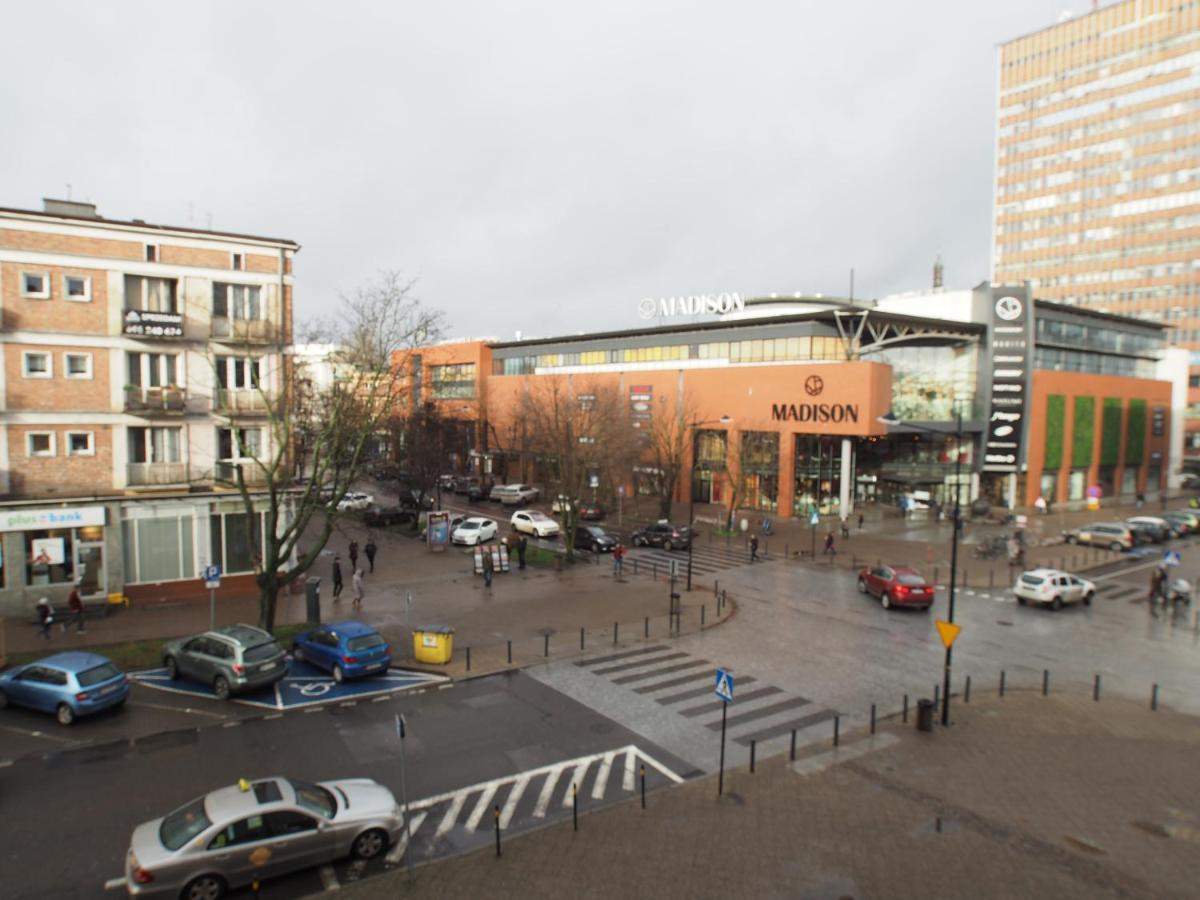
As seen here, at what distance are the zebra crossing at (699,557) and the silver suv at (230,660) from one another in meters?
19.8

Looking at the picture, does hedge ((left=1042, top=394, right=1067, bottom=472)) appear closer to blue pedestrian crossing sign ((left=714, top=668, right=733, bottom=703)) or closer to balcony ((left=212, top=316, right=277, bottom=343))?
blue pedestrian crossing sign ((left=714, top=668, right=733, bottom=703))

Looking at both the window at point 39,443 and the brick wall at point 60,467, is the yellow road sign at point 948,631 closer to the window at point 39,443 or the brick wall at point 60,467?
the brick wall at point 60,467

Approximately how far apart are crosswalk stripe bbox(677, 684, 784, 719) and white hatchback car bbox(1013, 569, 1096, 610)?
16028 mm

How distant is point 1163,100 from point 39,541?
5212 inches

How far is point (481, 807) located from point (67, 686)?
33.7ft

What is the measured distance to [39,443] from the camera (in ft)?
84.3

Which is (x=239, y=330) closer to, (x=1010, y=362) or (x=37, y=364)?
(x=37, y=364)

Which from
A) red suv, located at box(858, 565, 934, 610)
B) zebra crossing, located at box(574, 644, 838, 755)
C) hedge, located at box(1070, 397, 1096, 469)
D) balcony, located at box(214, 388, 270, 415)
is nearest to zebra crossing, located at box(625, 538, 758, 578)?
red suv, located at box(858, 565, 934, 610)

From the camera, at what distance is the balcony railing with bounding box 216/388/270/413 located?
27.5m

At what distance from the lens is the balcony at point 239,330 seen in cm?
2773

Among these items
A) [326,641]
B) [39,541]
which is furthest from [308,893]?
[39,541]

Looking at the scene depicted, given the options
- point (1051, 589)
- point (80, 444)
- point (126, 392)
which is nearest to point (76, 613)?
point (80, 444)

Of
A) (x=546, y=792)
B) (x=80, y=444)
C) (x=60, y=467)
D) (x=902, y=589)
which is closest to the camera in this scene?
(x=546, y=792)

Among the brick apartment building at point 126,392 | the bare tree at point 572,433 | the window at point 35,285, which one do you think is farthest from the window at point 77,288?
the bare tree at point 572,433
